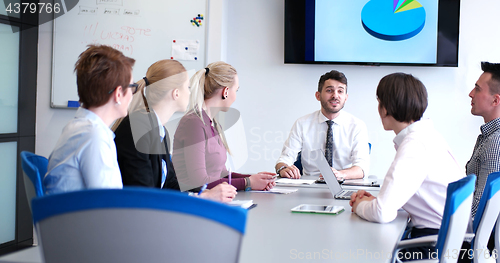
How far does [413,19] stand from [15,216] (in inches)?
159

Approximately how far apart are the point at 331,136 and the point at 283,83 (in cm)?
99

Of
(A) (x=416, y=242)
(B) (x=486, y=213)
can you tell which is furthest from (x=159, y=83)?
(B) (x=486, y=213)

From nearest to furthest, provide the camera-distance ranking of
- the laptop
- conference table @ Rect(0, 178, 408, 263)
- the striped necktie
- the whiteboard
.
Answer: conference table @ Rect(0, 178, 408, 263) → the laptop → the striped necktie → the whiteboard

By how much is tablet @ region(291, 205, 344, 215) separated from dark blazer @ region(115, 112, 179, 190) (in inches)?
23.9

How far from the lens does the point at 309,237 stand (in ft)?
4.33

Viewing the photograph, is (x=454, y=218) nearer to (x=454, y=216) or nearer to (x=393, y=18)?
(x=454, y=216)

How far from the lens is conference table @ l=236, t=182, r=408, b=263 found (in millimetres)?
1134

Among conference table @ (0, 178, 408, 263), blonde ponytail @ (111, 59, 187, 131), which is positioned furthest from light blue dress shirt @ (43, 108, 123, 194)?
blonde ponytail @ (111, 59, 187, 131)

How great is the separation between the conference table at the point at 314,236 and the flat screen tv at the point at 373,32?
234cm

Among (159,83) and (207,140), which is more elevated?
(159,83)

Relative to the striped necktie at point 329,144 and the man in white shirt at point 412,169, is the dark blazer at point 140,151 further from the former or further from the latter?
the striped necktie at point 329,144

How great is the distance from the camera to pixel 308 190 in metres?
2.36

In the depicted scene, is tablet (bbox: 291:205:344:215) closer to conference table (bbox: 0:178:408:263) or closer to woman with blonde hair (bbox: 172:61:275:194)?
conference table (bbox: 0:178:408:263)

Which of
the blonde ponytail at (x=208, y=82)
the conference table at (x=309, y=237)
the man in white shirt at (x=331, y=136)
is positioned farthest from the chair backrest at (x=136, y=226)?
the man in white shirt at (x=331, y=136)
